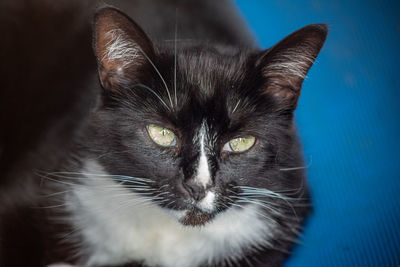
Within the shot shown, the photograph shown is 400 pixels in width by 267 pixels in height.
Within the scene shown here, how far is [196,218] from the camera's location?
1200mm

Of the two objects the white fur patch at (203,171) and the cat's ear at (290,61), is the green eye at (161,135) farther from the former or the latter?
the cat's ear at (290,61)

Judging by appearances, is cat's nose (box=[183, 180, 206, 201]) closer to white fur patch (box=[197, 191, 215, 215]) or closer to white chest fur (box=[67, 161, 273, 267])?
white fur patch (box=[197, 191, 215, 215])

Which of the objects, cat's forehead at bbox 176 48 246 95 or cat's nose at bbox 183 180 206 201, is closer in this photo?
cat's nose at bbox 183 180 206 201

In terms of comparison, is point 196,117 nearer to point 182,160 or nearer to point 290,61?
A: point 182,160

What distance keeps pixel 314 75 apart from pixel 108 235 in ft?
3.72

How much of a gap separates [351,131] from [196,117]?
2.80 ft

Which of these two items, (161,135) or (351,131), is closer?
(161,135)

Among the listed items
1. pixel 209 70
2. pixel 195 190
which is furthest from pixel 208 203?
pixel 209 70

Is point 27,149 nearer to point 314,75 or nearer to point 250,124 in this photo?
point 250,124

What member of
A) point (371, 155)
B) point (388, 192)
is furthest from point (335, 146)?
point (388, 192)

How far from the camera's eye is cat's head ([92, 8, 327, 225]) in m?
1.13

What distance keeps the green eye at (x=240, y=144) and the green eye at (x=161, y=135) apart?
0.55 feet

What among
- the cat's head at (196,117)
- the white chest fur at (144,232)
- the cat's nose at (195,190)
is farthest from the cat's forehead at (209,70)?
the white chest fur at (144,232)

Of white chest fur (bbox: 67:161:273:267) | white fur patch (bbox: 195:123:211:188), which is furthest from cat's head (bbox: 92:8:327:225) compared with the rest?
white chest fur (bbox: 67:161:273:267)
